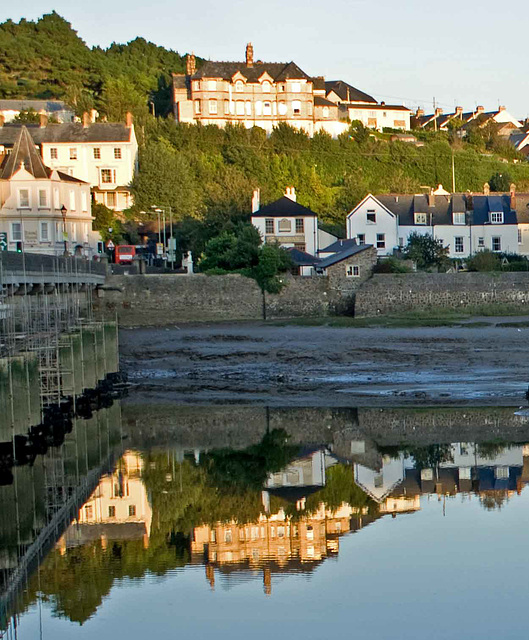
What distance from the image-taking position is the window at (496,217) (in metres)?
63.8

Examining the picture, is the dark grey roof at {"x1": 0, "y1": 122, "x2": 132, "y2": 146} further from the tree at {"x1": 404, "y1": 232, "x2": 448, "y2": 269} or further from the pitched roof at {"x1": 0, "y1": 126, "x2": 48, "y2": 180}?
the tree at {"x1": 404, "y1": 232, "x2": 448, "y2": 269}

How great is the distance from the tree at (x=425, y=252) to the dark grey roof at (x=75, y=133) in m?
21.6

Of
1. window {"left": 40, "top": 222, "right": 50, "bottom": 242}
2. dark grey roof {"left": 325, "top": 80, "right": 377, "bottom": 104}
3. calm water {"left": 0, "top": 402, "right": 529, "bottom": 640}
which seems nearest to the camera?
calm water {"left": 0, "top": 402, "right": 529, "bottom": 640}

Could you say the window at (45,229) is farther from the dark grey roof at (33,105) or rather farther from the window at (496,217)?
the dark grey roof at (33,105)

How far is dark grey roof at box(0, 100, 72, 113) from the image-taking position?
87.5 metres

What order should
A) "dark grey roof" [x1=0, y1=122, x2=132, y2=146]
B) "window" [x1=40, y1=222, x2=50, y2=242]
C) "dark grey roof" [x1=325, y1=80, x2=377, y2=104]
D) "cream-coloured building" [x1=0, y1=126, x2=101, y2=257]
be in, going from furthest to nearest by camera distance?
"dark grey roof" [x1=325, y1=80, x2=377, y2=104] → "dark grey roof" [x1=0, y1=122, x2=132, y2=146] → "window" [x1=40, y1=222, x2=50, y2=242] → "cream-coloured building" [x1=0, y1=126, x2=101, y2=257]

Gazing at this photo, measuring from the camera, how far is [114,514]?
1989 cm

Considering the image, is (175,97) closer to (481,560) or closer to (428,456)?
(428,456)

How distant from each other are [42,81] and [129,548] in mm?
88270

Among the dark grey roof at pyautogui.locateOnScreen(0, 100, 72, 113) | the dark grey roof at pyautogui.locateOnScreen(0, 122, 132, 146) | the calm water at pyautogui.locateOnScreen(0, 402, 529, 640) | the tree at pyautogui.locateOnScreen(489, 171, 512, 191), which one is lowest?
the calm water at pyautogui.locateOnScreen(0, 402, 529, 640)

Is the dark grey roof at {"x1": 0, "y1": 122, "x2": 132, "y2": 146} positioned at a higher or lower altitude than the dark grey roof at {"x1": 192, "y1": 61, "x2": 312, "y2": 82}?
lower

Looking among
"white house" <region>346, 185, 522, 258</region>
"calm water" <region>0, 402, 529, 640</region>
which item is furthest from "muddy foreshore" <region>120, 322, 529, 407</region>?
"white house" <region>346, 185, 522, 258</region>

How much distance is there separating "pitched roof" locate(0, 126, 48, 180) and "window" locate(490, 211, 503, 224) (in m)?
24.4

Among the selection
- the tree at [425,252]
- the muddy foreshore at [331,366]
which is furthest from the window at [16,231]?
the tree at [425,252]
